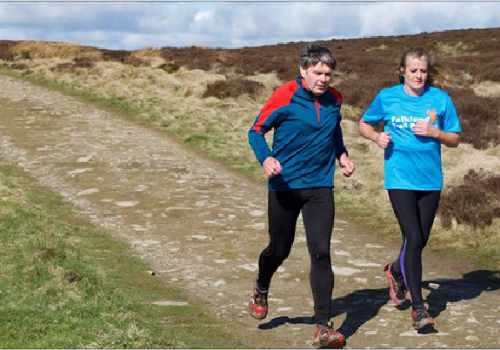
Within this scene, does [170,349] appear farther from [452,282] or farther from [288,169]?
[452,282]

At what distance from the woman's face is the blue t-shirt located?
134 mm

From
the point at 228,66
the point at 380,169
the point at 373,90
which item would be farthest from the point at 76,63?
the point at 380,169

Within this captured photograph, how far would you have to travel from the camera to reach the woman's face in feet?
21.2

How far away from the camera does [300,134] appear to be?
6031 mm

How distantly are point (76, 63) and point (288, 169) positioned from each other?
95.6 feet

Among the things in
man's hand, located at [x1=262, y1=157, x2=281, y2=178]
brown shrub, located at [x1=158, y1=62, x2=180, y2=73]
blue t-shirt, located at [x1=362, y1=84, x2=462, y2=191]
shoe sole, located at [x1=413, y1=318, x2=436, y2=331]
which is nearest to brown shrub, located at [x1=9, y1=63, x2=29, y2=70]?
brown shrub, located at [x1=158, y1=62, x2=180, y2=73]

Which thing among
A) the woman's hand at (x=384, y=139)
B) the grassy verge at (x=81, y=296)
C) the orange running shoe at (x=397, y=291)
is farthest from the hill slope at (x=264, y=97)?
the grassy verge at (x=81, y=296)

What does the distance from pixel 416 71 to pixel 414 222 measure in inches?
50.1

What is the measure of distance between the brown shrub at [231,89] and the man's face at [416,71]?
64.2 feet

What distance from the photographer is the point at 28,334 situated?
19.7ft

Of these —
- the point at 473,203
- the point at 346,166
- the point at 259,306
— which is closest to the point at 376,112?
the point at 346,166

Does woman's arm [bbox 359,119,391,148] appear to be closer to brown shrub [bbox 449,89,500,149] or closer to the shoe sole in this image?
the shoe sole

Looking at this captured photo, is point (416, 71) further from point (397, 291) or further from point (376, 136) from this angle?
point (397, 291)

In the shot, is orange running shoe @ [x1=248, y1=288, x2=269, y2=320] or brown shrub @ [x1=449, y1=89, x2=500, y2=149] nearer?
orange running shoe @ [x1=248, y1=288, x2=269, y2=320]
